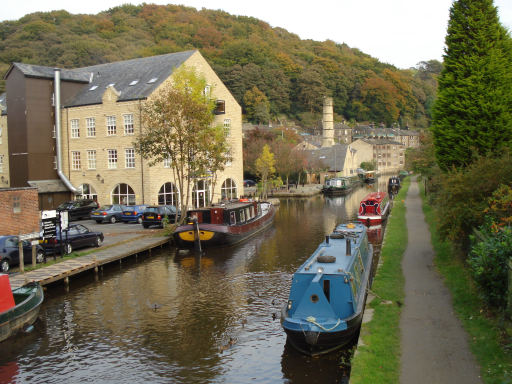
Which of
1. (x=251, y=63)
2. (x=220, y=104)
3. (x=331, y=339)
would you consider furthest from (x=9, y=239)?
(x=251, y=63)

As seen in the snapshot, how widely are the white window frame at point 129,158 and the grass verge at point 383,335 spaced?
2443 cm

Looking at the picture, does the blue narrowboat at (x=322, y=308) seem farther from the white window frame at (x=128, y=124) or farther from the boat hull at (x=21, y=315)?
the white window frame at (x=128, y=124)

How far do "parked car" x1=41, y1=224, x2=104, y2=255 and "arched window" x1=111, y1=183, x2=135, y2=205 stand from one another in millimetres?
13799

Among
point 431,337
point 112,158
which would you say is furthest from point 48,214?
point 112,158

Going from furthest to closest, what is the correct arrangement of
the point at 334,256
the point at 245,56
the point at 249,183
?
the point at 245,56 < the point at 249,183 < the point at 334,256

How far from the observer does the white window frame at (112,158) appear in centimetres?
3800

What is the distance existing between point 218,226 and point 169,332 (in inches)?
510

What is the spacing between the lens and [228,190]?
4341 cm

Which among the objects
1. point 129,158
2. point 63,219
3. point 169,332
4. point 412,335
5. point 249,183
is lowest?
point 169,332

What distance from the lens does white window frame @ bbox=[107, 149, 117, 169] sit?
38.0 m

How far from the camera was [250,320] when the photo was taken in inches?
547

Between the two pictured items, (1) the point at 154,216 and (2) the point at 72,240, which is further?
(1) the point at 154,216

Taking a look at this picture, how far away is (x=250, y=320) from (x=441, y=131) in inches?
543

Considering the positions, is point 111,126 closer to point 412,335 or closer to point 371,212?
point 371,212
